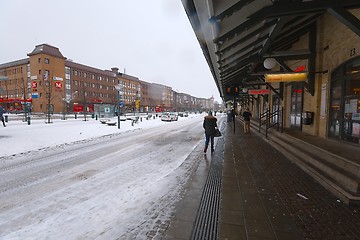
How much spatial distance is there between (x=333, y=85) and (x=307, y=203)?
5.85m

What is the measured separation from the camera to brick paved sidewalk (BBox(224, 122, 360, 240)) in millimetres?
2967

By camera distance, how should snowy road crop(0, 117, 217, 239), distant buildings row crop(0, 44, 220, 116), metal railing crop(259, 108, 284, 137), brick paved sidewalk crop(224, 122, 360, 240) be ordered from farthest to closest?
distant buildings row crop(0, 44, 220, 116)
metal railing crop(259, 108, 284, 137)
snowy road crop(0, 117, 217, 239)
brick paved sidewalk crop(224, 122, 360, 240)

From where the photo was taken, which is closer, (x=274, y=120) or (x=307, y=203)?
(x=307, y=203)

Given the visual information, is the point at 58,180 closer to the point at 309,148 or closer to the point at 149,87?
the point at 309,148

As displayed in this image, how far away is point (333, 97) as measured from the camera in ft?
24.9

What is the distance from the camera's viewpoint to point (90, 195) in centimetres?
445

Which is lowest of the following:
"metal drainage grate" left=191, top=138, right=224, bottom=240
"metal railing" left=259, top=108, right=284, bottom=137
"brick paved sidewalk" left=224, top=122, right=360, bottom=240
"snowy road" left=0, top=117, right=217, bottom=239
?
"snowy road" left=0, top=117, right=217, bottom=239

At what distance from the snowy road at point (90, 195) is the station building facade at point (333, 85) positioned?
206 inches

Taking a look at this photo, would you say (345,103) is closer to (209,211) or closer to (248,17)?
(248,17)

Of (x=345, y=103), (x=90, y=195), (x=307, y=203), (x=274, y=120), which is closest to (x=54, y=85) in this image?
(x=274, y=120)

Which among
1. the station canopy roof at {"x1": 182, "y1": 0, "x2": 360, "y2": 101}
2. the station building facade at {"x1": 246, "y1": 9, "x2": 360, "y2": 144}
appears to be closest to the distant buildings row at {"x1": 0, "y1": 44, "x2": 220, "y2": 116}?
the station canopy roof at {"x1": 182, "y1": 0, "x2": 360, "y2": 101}

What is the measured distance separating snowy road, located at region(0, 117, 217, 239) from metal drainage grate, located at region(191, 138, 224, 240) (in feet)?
1.74

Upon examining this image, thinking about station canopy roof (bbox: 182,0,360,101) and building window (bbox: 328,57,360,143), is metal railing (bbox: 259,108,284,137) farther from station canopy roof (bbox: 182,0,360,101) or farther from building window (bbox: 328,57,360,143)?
station canopy roof (bbox: 182,0,360,101)

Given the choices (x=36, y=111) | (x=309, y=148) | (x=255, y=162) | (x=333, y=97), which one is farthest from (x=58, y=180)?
(x=36, y=111)
